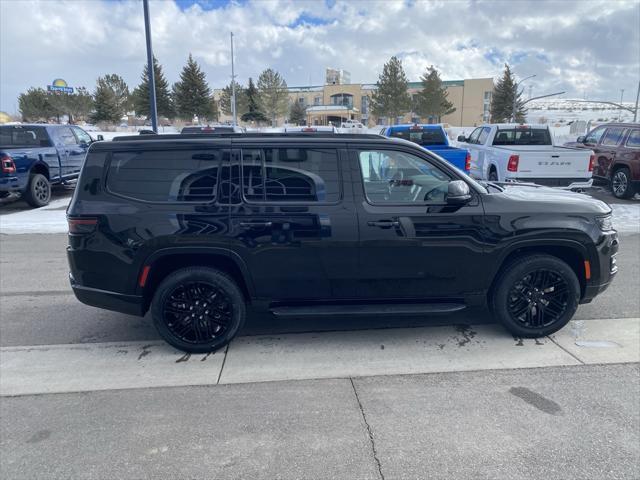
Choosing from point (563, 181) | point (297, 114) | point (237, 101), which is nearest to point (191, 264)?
point (563, 181)

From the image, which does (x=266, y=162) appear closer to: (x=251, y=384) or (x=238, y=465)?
(x=251, y=384)

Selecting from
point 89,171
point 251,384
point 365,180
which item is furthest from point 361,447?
point 89,171

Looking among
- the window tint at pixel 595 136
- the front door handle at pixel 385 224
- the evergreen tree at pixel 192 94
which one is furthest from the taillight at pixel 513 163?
the evergreen tree at pixel 192 94

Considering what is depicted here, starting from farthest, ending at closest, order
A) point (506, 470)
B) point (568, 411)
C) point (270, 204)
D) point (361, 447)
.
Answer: point (270, 204)
point (568, 411)
point (361, 447)
point (506, 470)

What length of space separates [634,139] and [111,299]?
12.6 meters

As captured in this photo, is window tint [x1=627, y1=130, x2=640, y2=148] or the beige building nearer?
window tint [x1=627, y1=130, x2=640, y2=148]

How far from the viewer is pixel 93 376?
12.5 ft

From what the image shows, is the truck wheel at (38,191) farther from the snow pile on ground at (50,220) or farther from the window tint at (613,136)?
the window tint at (613,136)

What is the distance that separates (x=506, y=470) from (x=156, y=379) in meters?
2.61

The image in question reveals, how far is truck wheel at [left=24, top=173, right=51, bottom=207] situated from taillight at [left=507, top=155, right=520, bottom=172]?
11131 millimetres

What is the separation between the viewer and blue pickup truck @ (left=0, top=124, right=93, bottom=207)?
35.3ft

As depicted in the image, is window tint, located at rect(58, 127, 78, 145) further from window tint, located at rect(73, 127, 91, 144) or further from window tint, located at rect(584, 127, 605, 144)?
window tint, located at rect(584, 127, 605, 144)

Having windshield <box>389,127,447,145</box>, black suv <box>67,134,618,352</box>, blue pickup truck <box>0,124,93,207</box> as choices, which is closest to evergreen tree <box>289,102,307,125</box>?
blue pickup truck <box>0,124,93,207</box>

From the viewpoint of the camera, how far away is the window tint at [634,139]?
11.5 meters
